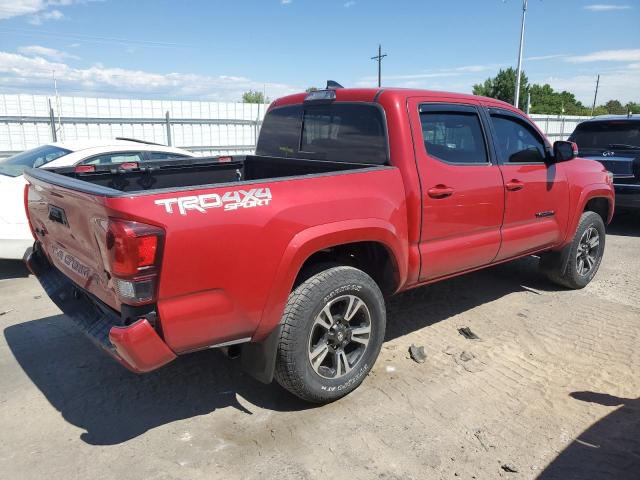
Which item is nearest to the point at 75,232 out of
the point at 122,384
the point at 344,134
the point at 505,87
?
the point at 122,384

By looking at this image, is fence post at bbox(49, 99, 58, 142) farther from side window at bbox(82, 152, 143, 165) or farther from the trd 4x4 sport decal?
the trd 4x4 sport decal

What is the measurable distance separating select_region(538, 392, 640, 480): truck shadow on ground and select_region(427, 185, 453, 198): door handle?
171cm

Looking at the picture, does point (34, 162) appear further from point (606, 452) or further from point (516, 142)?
point (606, 452)

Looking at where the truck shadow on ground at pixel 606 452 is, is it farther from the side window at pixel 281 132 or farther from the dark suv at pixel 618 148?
the dark suv at pixel 618 148

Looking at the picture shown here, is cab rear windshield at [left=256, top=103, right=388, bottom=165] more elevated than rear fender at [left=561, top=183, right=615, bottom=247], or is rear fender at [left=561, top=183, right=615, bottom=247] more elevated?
cab rear windshield at [left=256, top=103, right=388, bottom=165]

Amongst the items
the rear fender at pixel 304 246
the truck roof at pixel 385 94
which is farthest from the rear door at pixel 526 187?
the rear fender at pixel 304 246

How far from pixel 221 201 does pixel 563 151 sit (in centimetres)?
352

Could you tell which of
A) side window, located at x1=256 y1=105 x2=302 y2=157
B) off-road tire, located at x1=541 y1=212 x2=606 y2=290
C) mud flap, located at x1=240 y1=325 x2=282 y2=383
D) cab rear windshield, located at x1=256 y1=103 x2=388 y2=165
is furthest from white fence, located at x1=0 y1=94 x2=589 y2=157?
off-road tire, located at x1=541 y1=212 x2=606 y2=290

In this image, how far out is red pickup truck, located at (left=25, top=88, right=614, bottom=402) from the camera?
2420mm

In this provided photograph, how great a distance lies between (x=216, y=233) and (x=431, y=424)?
172 centimetres

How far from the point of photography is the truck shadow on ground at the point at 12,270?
5.82 meters

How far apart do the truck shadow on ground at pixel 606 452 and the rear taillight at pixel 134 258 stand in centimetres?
219

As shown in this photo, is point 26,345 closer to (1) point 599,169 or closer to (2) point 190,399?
(2) point 190,399

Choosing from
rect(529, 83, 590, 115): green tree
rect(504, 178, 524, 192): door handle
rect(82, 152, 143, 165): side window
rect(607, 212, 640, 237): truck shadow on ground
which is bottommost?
rect(607, 212, 640, 237): truck shadow on ground
